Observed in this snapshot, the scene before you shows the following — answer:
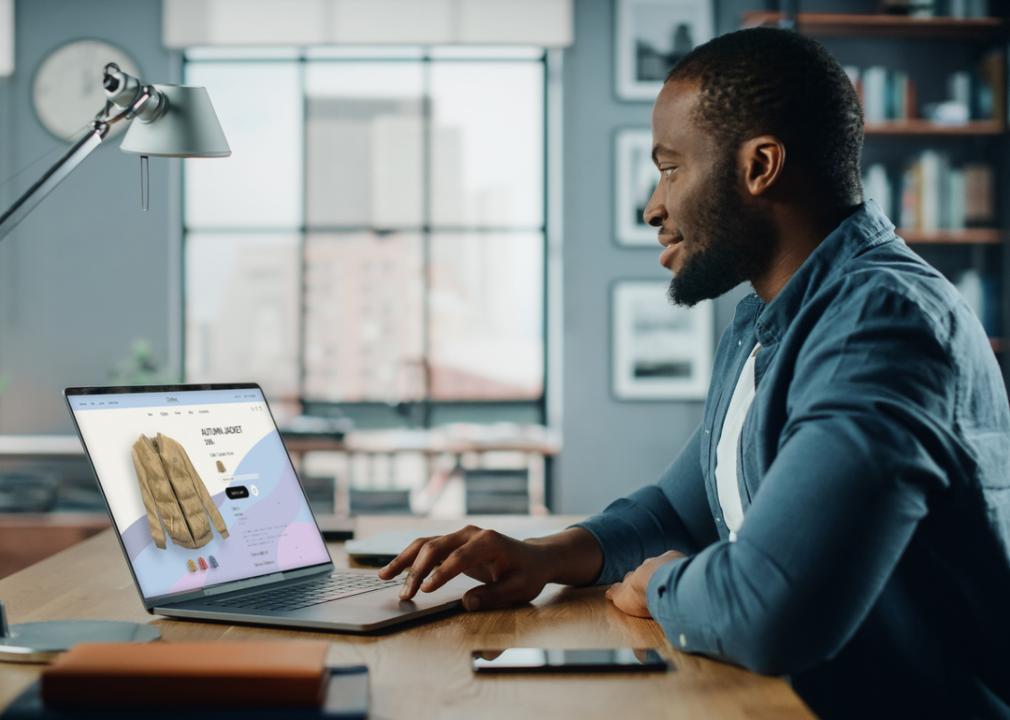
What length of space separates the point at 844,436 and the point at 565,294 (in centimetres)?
388

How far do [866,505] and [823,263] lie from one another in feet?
1.15

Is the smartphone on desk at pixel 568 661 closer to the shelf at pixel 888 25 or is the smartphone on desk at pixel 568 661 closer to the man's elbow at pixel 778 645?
the man's elbow at pixel 778 645

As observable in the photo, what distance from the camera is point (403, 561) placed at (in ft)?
3.92

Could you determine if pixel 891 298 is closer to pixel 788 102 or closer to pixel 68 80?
pixel 788 102

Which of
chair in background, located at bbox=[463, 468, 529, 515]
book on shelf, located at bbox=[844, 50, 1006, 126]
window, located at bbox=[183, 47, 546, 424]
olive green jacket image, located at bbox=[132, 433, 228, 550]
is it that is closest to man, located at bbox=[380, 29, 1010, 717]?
olive green jacket image, located at bbox=[132, 433, 228, 550]

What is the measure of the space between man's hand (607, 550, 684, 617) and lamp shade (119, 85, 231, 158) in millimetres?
794

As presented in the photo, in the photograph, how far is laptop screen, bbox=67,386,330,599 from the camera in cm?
111

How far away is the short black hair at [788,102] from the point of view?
3.83 ft

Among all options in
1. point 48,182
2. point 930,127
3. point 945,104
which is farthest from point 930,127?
point 48,182

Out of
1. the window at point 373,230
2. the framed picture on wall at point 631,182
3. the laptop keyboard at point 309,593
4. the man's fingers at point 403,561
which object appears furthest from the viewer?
the window at point 373,230

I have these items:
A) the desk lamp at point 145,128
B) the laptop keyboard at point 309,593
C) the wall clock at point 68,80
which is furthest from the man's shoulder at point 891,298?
the wall clock at point 68,80

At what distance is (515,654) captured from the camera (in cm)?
92

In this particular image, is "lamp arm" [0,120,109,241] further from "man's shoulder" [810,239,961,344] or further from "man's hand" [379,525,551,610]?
"man's shoulder" [810,239,961,344]

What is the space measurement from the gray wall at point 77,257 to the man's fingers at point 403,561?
3.86m
